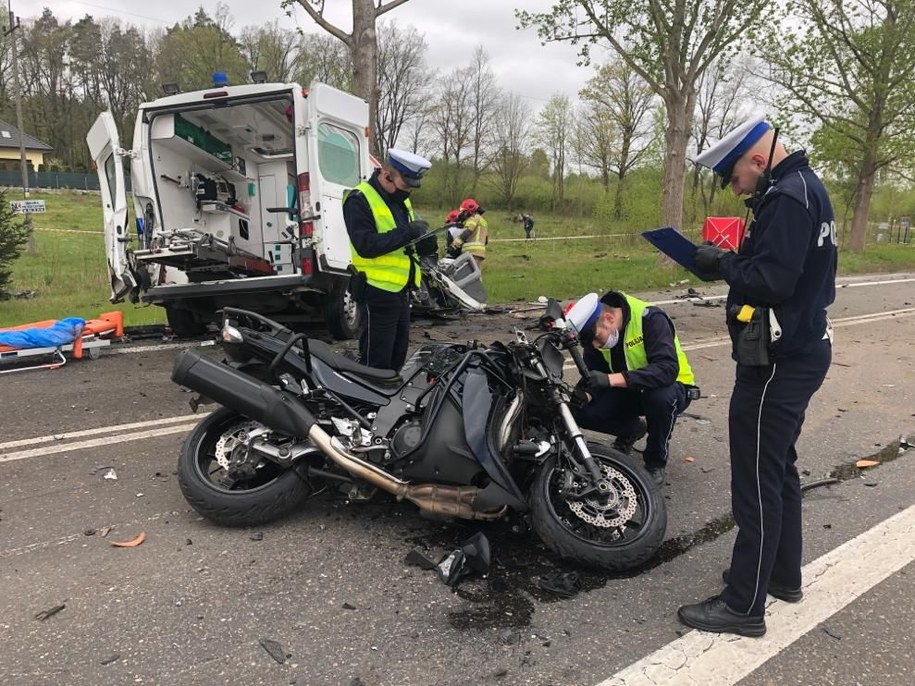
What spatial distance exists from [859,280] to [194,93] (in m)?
14.3

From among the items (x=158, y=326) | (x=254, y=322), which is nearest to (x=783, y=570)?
(x=254, y=322)

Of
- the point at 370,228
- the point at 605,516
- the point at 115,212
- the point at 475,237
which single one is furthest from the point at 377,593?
the point at 475,237

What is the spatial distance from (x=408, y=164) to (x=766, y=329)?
2.52 metres

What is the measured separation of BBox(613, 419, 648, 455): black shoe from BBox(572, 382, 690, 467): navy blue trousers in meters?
0.02

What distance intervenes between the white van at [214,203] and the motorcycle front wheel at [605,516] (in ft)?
13.2

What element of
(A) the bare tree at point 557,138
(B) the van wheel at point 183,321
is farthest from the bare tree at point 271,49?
(B) the van wheel at point 183,321

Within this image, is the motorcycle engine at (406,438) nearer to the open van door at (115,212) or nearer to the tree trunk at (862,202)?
the open van door at (115,212)

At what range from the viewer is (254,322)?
3402mm

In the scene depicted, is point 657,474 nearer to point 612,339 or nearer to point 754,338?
point 612,339

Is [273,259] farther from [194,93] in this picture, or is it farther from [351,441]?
[351,441]

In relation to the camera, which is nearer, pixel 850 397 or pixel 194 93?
pixel 850 397

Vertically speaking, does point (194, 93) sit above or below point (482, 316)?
above

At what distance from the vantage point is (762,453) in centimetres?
248

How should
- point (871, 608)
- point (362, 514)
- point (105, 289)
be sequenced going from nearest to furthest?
point (871, 608) → point (362, 514) → point (105, 289)
